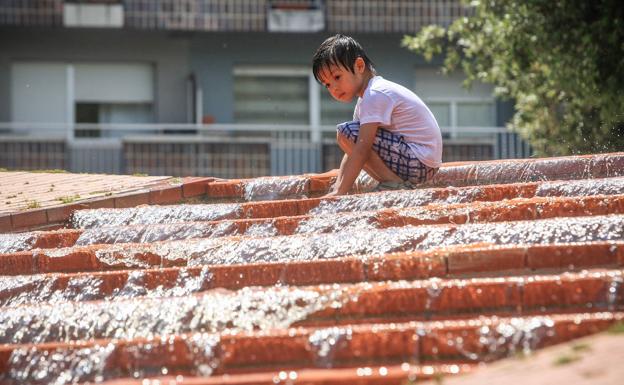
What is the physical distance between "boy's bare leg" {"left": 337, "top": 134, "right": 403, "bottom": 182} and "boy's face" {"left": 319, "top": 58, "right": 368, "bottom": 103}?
0.88 feet

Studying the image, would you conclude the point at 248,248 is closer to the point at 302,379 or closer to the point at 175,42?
the point at 302,379

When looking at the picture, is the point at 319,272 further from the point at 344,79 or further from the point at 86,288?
the point at 344,79

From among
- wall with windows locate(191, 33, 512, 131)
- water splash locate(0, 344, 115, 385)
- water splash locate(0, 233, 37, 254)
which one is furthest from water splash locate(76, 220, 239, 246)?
wall with windows locate(191, 33, 512, 131)

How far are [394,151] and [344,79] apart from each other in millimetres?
540

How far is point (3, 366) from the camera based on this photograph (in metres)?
4.96

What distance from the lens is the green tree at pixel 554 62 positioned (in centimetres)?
1383

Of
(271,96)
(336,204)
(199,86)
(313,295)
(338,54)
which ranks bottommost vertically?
(313,295)

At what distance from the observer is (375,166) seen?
795 cm

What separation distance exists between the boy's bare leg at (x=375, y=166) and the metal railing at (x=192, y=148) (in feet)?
43.4

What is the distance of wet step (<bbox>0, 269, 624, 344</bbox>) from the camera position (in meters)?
4.84

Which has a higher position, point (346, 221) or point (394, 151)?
point (394, 151)

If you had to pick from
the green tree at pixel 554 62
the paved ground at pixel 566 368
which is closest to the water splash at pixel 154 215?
the paved ground at pixel 566 368

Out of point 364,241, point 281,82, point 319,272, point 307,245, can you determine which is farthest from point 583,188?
point 281,82

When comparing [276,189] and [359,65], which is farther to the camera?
[276,189]
